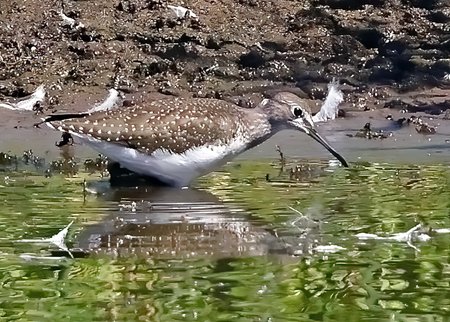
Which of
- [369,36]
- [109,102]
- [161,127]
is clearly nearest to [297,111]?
[161,127]

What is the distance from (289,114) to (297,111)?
89 millimetres

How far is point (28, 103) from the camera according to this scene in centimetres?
1273

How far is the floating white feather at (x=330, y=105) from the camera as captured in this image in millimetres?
12688

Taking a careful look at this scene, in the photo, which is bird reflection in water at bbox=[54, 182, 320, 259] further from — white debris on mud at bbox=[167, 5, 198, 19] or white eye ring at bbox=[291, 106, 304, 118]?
white debris on mud at bbox=[167, 5, 198, 19]

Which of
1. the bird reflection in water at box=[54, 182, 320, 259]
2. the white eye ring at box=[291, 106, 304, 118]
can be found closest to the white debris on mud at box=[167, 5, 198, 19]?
the white eye ring at box=[291, 106, 304, 118]

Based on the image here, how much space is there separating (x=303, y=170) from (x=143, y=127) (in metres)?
1.53

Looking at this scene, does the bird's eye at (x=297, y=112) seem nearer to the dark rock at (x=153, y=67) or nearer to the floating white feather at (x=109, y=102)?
→ the floating white feather at (x=109, y=102)

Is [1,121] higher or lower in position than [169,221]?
higher

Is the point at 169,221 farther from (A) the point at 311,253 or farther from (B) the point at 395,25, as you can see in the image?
(B) the point at 395,25

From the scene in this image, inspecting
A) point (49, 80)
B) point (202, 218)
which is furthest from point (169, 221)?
point (49, 80)

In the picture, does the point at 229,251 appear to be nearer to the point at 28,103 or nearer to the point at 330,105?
the point at 330,105

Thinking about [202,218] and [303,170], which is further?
[303,170]

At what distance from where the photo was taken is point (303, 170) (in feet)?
34.0

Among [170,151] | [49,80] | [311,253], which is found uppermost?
[49,80]
